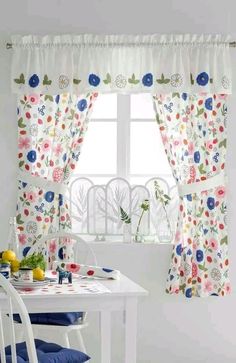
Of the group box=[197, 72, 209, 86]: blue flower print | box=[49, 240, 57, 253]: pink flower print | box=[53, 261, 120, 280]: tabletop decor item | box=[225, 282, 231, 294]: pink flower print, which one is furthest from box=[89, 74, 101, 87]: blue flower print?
box=[225, 282, 231, 294]: pink flower print

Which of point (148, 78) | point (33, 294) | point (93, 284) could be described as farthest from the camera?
point (148, 78)

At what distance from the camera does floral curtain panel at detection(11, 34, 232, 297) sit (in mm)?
4617

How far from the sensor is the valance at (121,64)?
4605 mm

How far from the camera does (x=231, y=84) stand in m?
4.69

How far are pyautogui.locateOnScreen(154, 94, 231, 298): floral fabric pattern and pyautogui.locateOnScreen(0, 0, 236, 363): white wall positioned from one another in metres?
0.08

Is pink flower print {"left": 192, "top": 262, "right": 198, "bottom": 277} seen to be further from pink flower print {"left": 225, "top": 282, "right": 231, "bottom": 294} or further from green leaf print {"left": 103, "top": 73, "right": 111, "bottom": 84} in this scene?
green leaf print {"left": 103, "top": 73, "right": 111, "bottom": 84}

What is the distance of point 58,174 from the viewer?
4.66m

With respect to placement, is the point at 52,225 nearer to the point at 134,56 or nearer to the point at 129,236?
the point at 129,236

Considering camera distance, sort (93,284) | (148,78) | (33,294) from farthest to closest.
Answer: (148,78) < (93,284) < (33,294)

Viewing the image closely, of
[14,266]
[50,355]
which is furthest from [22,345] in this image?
[14,266]

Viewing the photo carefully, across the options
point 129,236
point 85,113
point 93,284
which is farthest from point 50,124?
point 93,284

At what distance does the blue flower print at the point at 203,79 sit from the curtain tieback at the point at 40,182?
1.04 m

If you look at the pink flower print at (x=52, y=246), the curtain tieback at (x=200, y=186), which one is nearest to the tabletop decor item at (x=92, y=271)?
the pink flower print at (x=52, y=246)

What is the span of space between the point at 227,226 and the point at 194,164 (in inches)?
17.2
